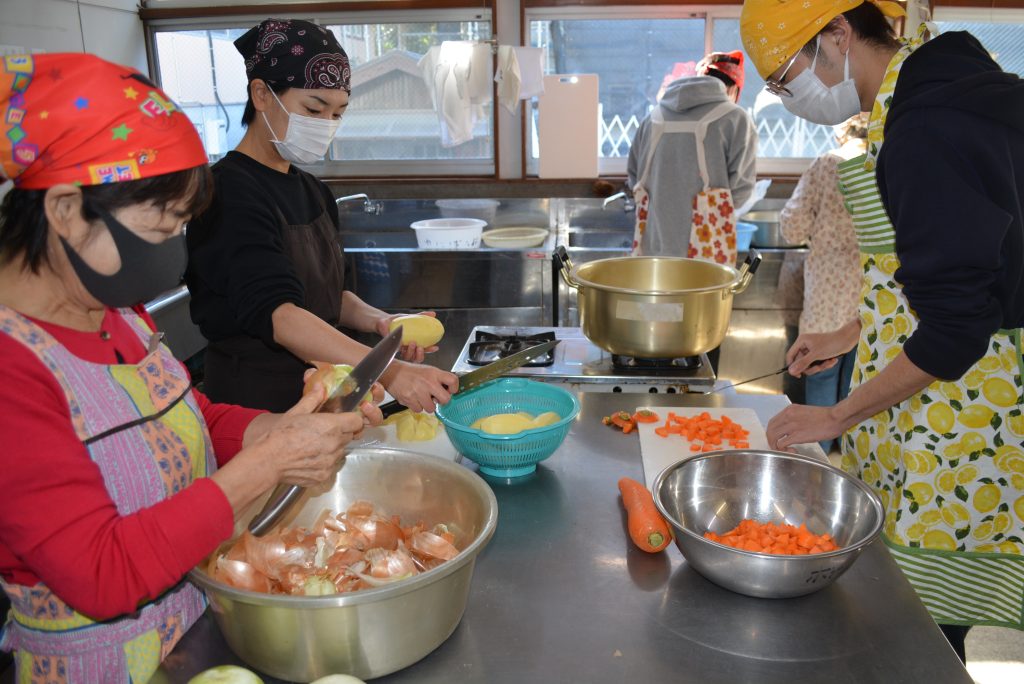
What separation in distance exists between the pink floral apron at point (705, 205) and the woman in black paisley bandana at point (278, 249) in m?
2.16

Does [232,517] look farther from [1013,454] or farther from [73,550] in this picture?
[1013,454]

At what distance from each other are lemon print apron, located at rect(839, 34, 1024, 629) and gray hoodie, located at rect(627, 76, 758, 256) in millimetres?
2114

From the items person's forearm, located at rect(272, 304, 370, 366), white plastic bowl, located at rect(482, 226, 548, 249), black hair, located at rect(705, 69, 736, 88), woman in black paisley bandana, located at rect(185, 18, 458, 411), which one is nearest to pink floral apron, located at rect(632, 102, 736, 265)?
black hair, located at rect(705, 69, 736, 88)

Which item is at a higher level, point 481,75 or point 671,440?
point 481,75

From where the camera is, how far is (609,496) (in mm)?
1644

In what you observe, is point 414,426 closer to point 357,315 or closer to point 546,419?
point 546,419

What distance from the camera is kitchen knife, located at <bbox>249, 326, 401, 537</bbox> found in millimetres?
1263

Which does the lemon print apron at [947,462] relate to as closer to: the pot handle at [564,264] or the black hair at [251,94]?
the pot handle at [564,264]

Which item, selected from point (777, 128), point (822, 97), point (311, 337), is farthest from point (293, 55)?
point (777, 128)

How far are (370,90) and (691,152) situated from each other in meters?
2.30

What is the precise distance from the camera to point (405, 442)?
190cm

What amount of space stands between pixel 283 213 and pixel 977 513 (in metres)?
1.80

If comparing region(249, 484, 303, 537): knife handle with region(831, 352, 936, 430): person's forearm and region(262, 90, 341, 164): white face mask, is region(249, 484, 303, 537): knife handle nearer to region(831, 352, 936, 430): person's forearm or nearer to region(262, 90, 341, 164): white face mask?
region(262, 90, 341, 164): white face mask

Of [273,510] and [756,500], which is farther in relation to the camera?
[756,500]
